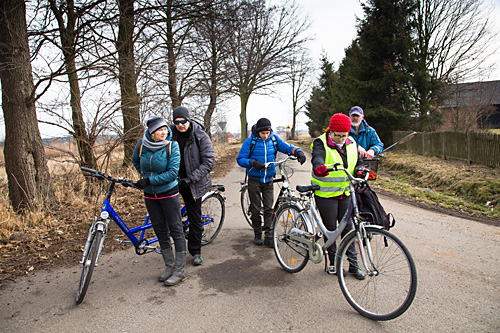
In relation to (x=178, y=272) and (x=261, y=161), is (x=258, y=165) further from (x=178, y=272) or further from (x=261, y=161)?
(x=178, y=272)

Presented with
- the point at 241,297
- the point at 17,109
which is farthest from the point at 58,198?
the point at 241,297

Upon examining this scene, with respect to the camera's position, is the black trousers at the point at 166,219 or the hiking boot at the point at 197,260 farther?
the hiking boot at the point at 197,260

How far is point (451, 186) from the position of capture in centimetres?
956

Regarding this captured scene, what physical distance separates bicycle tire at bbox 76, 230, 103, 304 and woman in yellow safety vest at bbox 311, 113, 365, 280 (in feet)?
7.95

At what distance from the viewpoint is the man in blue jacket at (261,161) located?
15.6 ft

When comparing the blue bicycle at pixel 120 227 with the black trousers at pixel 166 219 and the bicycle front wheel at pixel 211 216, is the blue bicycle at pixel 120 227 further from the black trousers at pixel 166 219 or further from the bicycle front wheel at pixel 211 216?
the black trousers at pixel 166 219

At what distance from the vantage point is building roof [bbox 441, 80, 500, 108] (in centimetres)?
2080

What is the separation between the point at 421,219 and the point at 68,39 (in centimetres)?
807

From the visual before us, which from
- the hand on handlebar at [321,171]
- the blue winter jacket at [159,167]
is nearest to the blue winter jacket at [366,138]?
the hand on handlebar at [321,171]

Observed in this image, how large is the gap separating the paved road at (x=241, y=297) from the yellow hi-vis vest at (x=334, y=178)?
1.01 metres

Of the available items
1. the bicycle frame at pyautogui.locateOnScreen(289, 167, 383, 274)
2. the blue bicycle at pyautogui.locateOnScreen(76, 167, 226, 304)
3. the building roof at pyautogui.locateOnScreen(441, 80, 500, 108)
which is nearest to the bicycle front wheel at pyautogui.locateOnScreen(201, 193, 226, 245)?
the blue bicycle at pyautogui.locateOnScreen(76, 167, 226, 304)

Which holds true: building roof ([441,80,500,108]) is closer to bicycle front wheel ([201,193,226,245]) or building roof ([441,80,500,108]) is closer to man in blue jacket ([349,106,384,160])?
man in blue jacket ([349,106,384,160])

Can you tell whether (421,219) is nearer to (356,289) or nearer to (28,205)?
(356,289)

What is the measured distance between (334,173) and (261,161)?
4.60 feet
